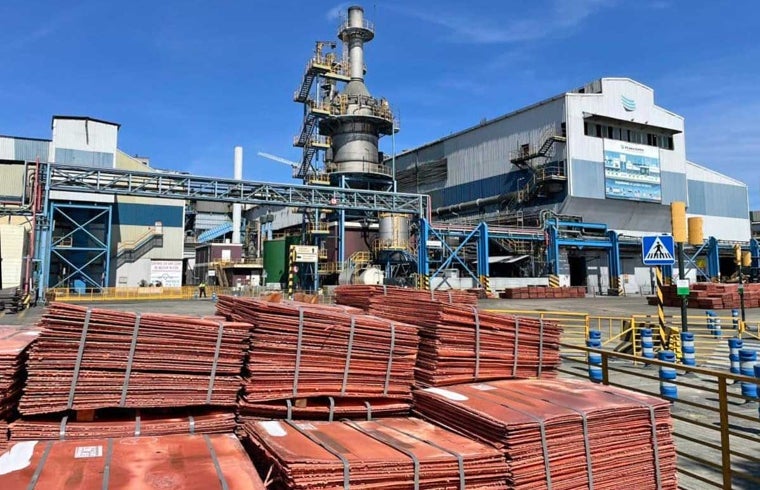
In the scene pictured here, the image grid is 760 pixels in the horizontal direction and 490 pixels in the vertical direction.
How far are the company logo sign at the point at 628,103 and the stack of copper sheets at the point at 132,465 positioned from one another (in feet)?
169

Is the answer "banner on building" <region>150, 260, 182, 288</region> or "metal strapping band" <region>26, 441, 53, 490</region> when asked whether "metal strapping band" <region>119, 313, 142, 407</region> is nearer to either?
"metal strapping band" <region>26, 441, 53, 490</region>

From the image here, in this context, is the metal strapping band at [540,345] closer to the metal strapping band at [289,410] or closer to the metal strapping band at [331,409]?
the metal strapping band at [331,409]

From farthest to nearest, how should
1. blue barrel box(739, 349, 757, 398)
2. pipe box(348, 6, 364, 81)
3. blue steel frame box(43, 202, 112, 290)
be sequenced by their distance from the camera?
pipe box(348, 6, 364, 81) → blue steel frame box(43, 202, 112, 290) → blue barrel box(739, 349, 757, 398)

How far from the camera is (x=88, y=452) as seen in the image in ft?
13.3

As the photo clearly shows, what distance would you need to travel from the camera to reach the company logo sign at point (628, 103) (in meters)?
47.2

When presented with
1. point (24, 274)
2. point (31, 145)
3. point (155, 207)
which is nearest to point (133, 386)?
point (24, 274)

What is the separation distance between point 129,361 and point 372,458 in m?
2.52

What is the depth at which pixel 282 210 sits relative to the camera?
2744 inches

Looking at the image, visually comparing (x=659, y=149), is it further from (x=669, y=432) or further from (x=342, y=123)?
(x=669, y=432)

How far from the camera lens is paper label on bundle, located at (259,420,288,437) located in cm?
434

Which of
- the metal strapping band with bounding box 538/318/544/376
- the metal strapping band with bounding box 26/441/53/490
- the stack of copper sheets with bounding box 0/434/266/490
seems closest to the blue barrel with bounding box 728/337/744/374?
the metal strapping band with bounding box 538/318/544/376

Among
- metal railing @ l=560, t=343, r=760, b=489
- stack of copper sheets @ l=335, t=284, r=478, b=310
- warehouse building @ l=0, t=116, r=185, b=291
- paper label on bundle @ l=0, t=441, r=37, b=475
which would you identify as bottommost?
metal railing @ l=560, t=343, r=760, b=489

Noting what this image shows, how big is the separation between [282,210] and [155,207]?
2832 cm

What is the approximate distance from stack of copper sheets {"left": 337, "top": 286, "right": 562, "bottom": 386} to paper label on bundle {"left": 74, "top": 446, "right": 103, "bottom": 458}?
10.9 feet
